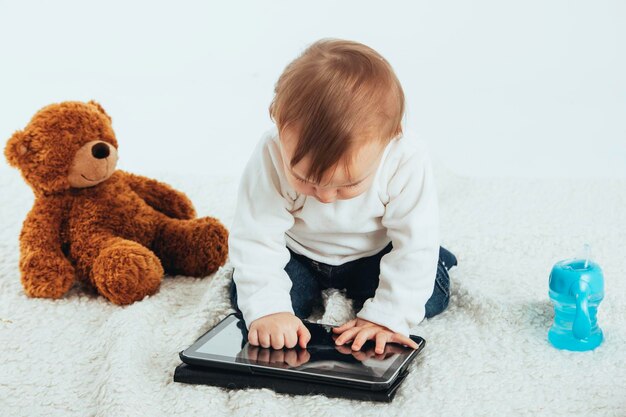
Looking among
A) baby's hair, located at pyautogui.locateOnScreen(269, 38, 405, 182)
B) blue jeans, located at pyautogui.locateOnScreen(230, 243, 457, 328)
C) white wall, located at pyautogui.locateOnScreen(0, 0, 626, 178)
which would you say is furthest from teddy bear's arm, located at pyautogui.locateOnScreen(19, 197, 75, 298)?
white wall, located at pyautogui.locateOnScreen(0, 0, 626, 178)

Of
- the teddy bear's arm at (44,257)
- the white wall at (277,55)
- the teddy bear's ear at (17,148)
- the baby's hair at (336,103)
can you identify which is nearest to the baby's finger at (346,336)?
the baby's hair at (336,103)

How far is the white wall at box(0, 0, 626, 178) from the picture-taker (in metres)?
2.50

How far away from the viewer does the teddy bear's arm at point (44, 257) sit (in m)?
1.29

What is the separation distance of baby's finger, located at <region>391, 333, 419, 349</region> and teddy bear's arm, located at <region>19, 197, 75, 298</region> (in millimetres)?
520

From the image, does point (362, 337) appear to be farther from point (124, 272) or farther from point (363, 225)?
point (124, 272)

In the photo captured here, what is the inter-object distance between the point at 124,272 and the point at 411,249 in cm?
42

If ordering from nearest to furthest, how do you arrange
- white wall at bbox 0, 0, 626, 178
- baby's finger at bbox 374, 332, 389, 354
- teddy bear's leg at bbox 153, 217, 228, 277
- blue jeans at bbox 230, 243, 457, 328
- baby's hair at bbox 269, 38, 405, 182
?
baby's hair at bbox 269, 38, 405, 182 → baby's finger at bbox 374, 332, 389, 354 → blue jeans at bbox 230, 243, 457, 328 → teddy bear's leg at bbox 153, 217, 228, 277 → white wall at bbox 0, 0, 626, 178

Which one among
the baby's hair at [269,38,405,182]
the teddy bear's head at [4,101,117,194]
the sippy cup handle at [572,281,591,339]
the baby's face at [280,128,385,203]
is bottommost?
the sippy cup handle at [572,281,591,339]

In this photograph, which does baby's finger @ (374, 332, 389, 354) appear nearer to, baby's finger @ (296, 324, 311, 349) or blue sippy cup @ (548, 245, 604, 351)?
baby's finger @ (296, 324, 311, 349)

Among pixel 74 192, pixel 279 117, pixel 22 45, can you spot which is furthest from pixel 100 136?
pixel 22 45

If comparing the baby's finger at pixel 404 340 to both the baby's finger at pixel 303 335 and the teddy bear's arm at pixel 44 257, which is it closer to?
the baby's finger at pixel 303 335

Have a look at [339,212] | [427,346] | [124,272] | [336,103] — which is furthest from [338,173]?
[124,272]

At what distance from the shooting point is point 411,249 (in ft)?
3.75

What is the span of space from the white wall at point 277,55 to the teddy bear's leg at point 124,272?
117cm
